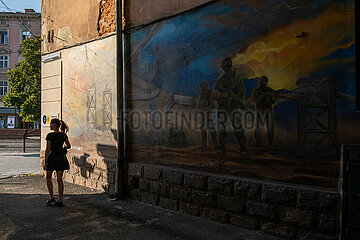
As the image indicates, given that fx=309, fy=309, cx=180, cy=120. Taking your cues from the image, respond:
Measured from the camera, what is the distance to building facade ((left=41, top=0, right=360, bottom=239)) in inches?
153

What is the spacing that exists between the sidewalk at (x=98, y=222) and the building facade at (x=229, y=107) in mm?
292

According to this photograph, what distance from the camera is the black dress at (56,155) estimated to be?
19.3 feet

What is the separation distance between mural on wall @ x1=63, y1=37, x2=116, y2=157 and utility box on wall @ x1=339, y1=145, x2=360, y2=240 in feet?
15.8

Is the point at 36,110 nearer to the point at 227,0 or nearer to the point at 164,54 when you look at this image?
the point at 164,54

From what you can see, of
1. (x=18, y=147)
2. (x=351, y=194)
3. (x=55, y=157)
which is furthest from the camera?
(x=18, y=147)

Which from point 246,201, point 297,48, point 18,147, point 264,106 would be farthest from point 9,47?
point 297,48

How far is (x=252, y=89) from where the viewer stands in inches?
183

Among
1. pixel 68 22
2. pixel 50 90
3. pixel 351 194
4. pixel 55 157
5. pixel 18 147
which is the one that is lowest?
pixel 18 147

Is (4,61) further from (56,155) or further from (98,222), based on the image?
(98,222)

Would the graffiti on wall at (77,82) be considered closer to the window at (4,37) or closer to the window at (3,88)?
the window at (3,88)

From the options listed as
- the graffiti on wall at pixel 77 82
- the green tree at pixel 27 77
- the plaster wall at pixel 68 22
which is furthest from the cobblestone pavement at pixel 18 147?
the graffiti on wall at pixel 77 82

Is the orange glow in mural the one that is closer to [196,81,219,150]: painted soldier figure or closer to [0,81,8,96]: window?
[196,81,219,150]: painted soldier figure

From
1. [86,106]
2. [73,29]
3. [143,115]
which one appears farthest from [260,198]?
[73,29]

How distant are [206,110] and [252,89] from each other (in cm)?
93
